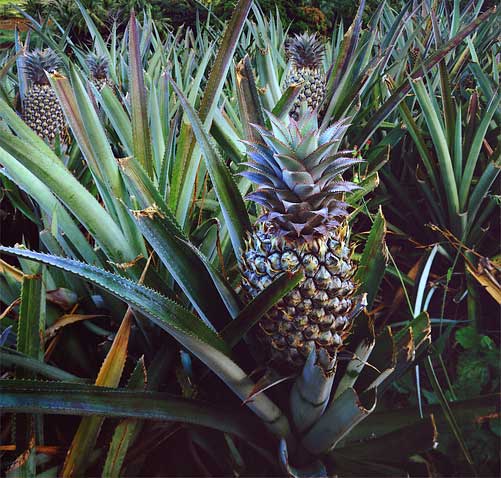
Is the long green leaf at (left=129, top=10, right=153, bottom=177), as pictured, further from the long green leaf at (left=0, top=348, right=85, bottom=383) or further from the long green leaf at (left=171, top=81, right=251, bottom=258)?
the long green leaf at (left=0, top=348, right=85, bottom=383)

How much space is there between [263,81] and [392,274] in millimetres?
646

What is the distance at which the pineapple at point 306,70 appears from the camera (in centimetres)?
142

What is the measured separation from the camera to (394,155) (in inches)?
53.8

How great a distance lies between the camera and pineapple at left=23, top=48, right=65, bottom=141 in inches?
54.5

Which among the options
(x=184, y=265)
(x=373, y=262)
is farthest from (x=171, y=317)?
(x=373, y=262)

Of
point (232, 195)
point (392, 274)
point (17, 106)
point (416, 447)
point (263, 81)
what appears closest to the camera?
point (416, 447)

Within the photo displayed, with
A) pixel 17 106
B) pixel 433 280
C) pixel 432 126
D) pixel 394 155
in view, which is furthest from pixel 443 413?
pixel 17 106

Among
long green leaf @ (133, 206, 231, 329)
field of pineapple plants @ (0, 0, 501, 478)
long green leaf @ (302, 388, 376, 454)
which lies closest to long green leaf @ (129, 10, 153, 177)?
Answer: field of pineapple plants @ (0, 0, 501, 478)

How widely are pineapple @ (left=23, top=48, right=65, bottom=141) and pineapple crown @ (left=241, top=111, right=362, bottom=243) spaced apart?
3.28ft

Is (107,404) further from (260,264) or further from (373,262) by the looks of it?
(373,262)

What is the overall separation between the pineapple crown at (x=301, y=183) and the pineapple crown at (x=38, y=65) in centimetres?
110

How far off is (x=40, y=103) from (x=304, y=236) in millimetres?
1130

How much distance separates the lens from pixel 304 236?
1.90 feet

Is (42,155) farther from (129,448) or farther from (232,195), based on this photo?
(129,448)
